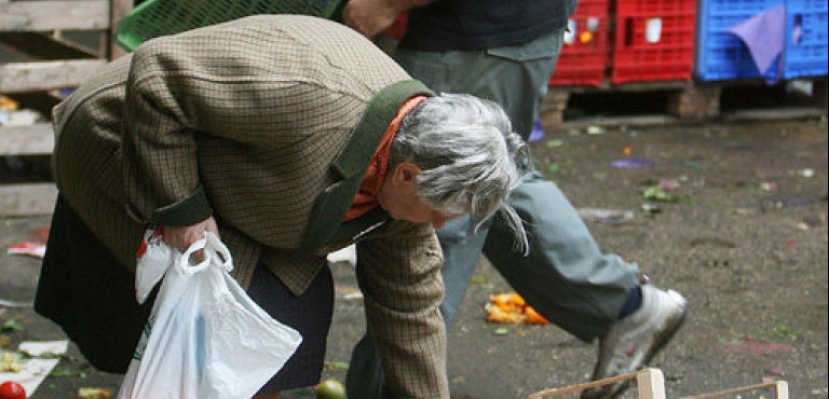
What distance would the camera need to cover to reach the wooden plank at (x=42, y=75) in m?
5.34

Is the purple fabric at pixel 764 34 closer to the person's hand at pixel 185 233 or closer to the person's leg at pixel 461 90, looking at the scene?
the person's leg at pixel 461 90

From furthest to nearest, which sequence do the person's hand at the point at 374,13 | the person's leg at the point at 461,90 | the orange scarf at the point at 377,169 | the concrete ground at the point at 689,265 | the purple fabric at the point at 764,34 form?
the purple fabric at the point at 764,34
the concrete ground at the point at 689,265
the person's leg at the point at 461,90
the person's hand at the point at 374,13
the orange scarf at the point at 377,169

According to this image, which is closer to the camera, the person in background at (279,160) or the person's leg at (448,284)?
the person in background at (279,160)

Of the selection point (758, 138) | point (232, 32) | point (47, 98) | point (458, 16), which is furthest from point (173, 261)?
point (758, 138)

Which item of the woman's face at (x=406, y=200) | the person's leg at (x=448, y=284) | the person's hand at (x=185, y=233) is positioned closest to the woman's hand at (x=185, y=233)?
the person's hand at (x=185, y=233)

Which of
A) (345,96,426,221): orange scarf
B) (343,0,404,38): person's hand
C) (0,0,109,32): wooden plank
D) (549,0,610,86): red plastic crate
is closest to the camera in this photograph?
(345,96,426,221): orange scarf

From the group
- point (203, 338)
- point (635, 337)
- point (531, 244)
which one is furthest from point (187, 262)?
point (635, 337)

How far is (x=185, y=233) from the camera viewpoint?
2820mm

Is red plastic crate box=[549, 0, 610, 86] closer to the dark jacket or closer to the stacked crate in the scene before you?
the stacked crate

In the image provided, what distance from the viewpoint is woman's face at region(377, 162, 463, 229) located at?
8.89ft

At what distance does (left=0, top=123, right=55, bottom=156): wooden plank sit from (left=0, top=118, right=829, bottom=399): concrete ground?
0.32 meters

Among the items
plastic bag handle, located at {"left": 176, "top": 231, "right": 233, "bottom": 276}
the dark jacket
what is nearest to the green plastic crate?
the dark jacket

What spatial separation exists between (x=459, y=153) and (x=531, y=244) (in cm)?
116

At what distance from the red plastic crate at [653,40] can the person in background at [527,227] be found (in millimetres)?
3509
